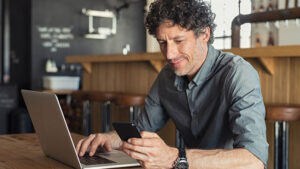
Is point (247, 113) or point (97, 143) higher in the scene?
point (247, 113)

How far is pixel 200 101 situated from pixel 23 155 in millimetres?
715

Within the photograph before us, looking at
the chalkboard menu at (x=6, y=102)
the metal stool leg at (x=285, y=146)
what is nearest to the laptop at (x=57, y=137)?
the metal stool leg at (x=285, y=146)

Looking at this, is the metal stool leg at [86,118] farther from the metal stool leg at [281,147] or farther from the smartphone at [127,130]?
the smartphone at [127,130]

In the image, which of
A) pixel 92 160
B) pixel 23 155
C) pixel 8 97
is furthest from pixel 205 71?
→ pixel 8 97

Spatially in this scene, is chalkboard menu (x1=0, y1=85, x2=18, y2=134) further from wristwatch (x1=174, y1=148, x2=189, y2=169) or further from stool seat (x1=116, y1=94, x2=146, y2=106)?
wristwatch (x1=174, y1=148, x2=189, y2=169)

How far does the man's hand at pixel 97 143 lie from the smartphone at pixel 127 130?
369mm

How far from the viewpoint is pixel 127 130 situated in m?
1.20

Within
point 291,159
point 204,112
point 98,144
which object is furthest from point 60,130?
point 291,159

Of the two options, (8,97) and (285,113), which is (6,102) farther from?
(285,113)

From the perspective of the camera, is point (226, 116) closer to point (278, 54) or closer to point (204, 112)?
point (204, 112)

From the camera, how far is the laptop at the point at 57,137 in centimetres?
132

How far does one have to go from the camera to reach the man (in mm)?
1326

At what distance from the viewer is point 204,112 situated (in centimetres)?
174

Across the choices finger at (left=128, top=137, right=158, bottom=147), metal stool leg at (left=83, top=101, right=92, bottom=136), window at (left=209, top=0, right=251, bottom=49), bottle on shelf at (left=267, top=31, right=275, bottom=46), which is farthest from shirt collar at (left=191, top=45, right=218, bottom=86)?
window at (left=209, top=0, right=251, bottom=49)
